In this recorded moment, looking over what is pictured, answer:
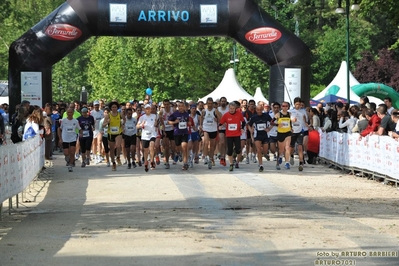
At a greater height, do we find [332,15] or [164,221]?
[332,15]

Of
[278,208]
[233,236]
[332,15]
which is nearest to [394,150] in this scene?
[278,208]

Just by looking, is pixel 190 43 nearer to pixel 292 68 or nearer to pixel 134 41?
pixel 134 41

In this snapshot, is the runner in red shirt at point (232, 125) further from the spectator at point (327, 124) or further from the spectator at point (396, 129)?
the spectator at point (327, 124)

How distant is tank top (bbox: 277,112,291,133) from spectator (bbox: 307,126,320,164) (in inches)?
122

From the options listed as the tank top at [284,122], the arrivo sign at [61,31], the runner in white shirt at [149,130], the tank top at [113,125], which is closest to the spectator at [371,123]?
the tank top at [284,122]

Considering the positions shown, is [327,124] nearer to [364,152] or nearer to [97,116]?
[364,152]

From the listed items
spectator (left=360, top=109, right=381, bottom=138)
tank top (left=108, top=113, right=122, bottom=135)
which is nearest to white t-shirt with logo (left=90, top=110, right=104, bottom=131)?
tank top (left=108, top=113, right=122, bottom=135)

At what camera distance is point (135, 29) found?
92.5 ft

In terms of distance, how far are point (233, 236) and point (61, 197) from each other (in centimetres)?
633

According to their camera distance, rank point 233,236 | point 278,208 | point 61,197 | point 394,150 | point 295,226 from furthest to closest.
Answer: point 394,150 → point 61,197 → point 278,208 → point 295,226 → point 233,236

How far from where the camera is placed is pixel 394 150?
18906 mm

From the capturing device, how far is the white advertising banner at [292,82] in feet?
93.1

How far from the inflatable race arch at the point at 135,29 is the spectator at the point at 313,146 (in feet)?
6.61

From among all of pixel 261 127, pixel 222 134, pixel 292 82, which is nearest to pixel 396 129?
pixel 261 127
